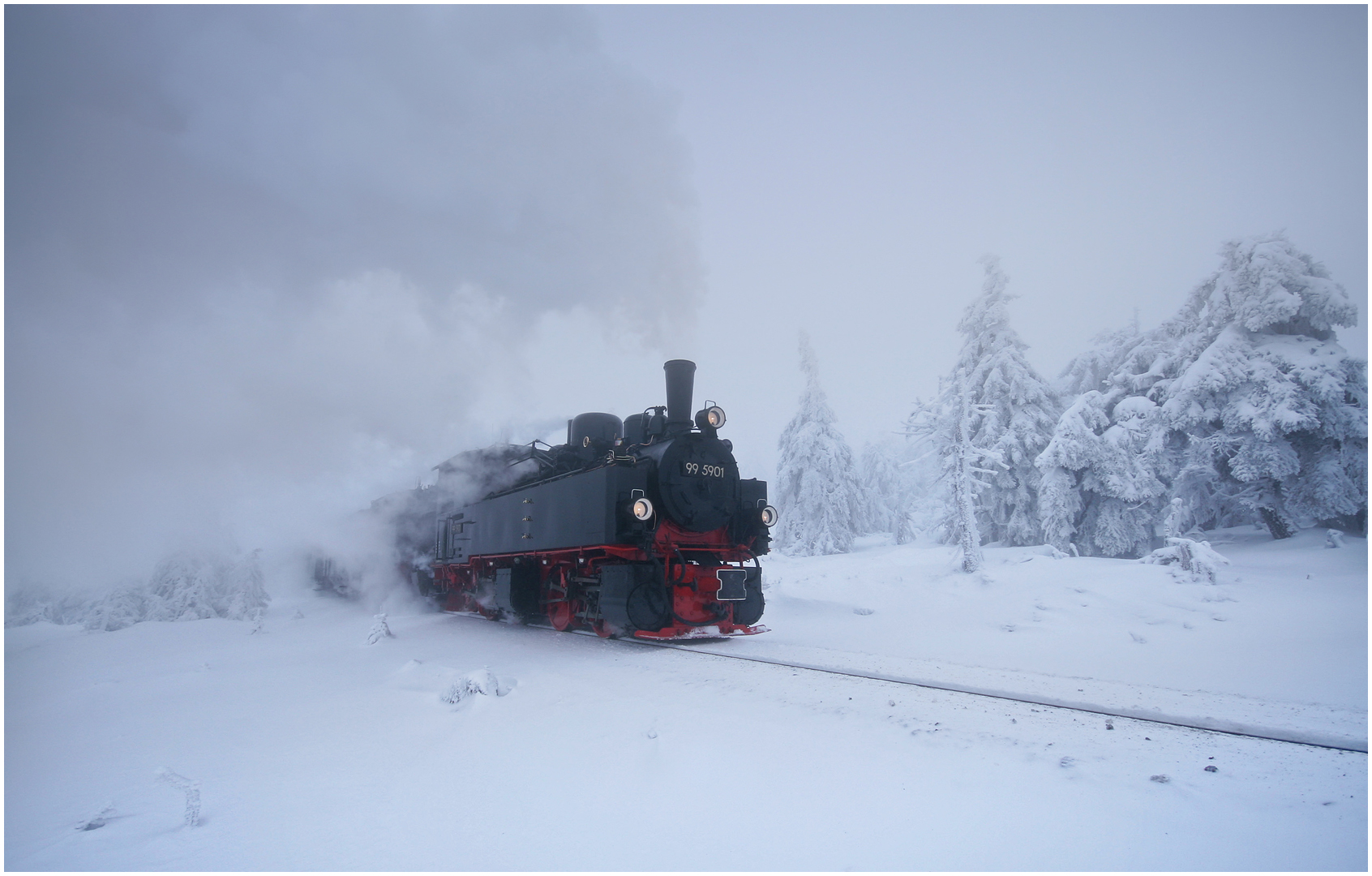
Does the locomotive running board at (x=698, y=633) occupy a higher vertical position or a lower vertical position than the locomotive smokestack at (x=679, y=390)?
lower

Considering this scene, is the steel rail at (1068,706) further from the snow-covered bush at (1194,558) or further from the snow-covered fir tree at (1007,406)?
the snow-covered fir tree at (1007,406)

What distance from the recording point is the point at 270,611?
16.6m

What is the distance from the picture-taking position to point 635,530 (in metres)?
9.05

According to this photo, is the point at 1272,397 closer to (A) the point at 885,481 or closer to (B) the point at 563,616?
(B) the point at 563,616

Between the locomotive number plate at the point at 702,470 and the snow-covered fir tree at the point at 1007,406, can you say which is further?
the snow-covered fir tree at the point at 1007,406

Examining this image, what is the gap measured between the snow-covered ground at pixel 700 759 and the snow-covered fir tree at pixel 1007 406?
452 inches

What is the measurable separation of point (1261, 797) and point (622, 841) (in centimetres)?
350

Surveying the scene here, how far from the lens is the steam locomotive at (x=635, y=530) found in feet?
29.2

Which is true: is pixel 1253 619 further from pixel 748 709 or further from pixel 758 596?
pixel 748 709

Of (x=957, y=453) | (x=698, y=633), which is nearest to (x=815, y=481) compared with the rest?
(x=957, y=453)

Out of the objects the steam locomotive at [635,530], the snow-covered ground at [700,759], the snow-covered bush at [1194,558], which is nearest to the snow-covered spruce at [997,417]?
the snow-covered bush at [1194,558]

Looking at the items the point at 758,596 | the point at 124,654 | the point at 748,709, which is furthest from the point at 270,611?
the point at 748,709

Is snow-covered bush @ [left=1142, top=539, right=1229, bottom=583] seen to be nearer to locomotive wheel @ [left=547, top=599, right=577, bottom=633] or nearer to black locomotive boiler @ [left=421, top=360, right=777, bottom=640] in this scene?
black locomotive boiler @ [left=421, top=360, right=777, bottom=640]

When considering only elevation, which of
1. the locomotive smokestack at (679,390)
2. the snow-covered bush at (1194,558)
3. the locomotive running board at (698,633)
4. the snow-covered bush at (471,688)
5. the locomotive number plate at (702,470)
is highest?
the locomotive smokestack at (679,390)
